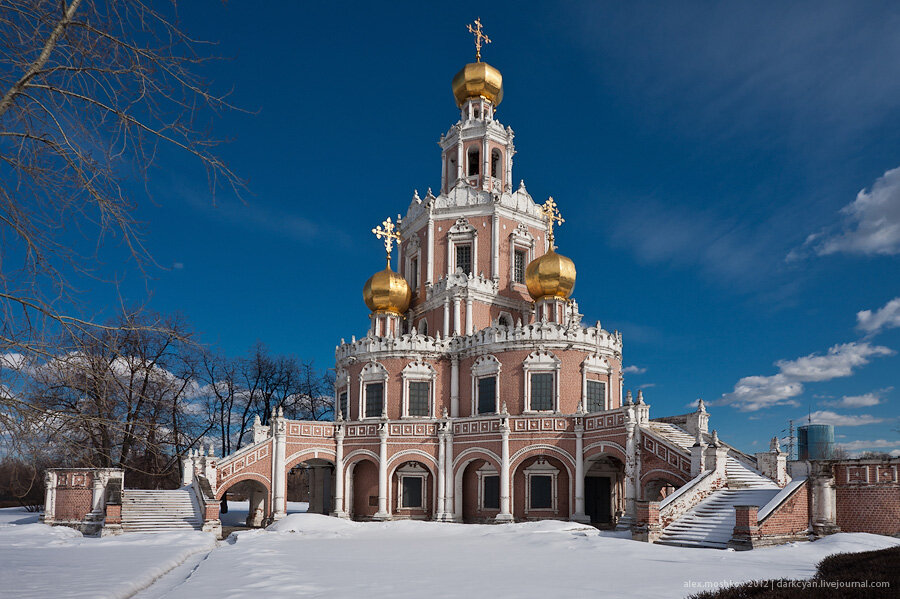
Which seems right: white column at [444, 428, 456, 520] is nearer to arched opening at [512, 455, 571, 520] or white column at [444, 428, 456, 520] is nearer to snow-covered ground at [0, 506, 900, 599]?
arched opening at [512, 455, 571, 520]

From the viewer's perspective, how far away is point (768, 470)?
80.4ft

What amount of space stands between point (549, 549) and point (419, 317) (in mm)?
21889

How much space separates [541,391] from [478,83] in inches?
793

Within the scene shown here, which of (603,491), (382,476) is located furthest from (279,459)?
(603,491)

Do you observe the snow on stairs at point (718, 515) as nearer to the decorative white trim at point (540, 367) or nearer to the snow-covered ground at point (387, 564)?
the snow-covered ground at point (387, 564)

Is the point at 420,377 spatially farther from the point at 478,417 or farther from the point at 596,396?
the point at 596,396

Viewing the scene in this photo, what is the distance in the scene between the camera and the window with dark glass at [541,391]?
3294cm

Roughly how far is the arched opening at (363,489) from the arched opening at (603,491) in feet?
32.2

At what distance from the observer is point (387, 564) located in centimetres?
1628

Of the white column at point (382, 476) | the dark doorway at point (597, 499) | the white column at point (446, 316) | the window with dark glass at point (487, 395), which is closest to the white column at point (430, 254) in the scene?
the white column at point (446, 316)

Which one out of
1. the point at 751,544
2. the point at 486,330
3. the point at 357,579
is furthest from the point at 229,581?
the point at 486,330

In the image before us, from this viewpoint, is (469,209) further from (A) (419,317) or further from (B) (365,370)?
(B) (365,370)

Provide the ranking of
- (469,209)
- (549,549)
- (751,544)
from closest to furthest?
(751,544)
(549,549)
(469,209)

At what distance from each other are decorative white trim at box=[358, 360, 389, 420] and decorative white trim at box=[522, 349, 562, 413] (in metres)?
7.07
